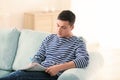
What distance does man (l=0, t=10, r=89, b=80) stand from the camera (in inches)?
87.4

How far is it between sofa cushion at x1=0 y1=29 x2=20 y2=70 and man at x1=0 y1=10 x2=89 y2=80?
1.40 ft

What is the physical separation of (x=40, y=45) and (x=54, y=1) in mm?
3662

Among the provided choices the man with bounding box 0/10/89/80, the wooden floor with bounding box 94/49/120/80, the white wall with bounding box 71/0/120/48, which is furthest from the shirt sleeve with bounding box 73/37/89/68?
the white wall with bounding box 71/0/120/48

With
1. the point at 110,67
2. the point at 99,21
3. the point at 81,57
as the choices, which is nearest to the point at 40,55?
the point at 81,57

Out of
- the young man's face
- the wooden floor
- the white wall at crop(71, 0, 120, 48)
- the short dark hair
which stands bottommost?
the wooden floor

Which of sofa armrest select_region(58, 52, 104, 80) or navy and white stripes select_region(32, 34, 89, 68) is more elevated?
navy and white stripes select_region(32, 34, 89, 68)

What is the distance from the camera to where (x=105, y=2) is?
5.95 meters

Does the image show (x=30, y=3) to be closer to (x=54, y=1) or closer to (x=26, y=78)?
(x=54, y=1)

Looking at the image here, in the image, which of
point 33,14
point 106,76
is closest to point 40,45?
point 106,76

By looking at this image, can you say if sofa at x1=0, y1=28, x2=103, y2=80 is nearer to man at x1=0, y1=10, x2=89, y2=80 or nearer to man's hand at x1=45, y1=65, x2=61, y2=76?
man at x1=0, y1=10, x2=89, y2=80

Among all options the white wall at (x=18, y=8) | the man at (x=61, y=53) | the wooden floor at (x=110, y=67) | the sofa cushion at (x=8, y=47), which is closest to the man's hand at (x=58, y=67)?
the man at (x=61, y=53)

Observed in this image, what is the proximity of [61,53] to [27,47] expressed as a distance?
19.8 inches

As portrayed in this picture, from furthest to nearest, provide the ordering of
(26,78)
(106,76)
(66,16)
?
(106,76)
(66,16)
(26,78)

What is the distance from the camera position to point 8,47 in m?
2.83
